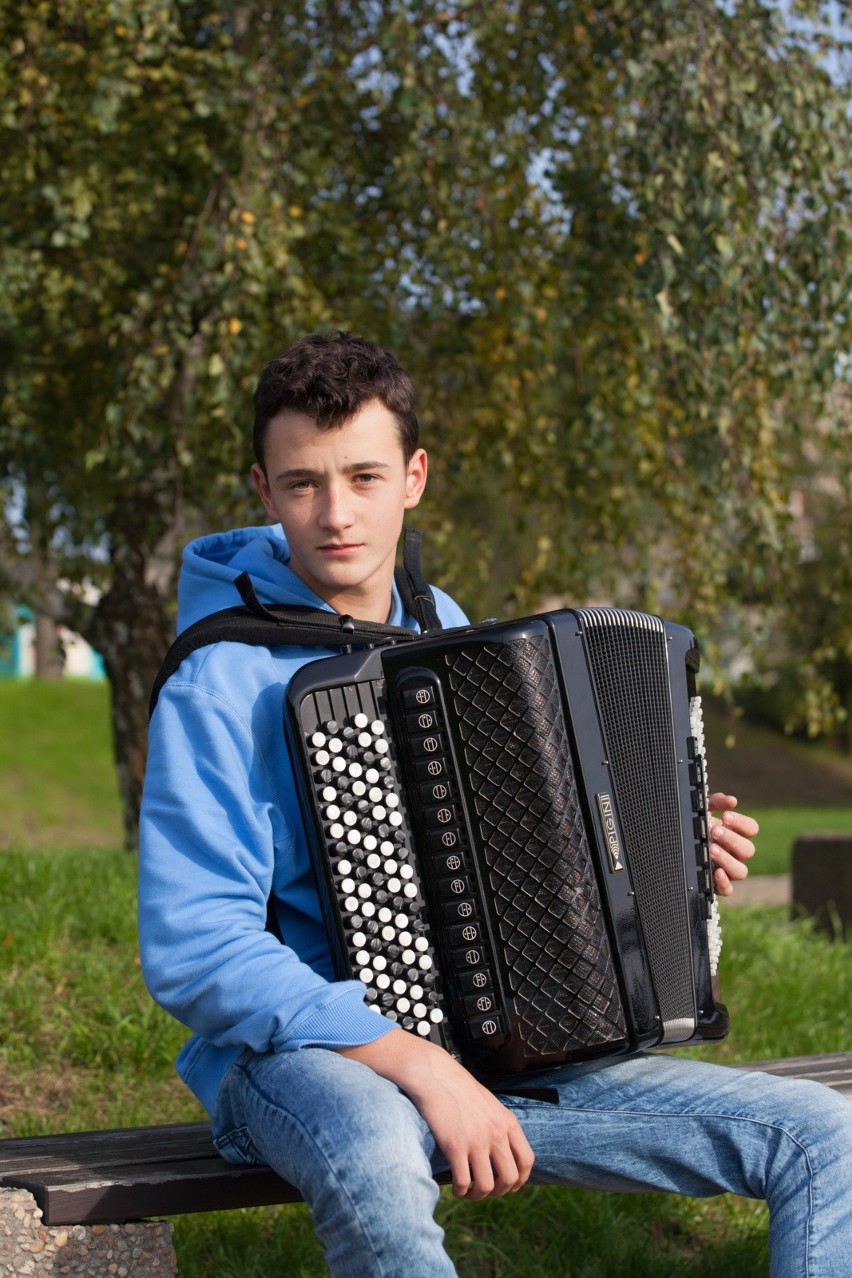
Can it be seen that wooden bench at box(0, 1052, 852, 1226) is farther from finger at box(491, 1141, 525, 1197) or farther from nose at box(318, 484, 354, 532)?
nose at box(318, 484, 354, 532)

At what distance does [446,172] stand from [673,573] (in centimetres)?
193

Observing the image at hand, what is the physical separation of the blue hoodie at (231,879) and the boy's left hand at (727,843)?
0.74 metres

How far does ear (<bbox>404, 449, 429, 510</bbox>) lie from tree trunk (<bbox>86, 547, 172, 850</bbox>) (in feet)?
11.0

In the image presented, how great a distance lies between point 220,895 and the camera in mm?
2020

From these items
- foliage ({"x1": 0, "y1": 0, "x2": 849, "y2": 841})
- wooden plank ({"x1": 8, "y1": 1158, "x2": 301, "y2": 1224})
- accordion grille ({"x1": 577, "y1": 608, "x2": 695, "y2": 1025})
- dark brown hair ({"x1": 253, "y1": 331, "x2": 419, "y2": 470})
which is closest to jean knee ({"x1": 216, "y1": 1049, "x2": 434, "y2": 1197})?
wooden plank ({"x1": 8, "y1": 1158, "x2": 301, "y2": 1224})

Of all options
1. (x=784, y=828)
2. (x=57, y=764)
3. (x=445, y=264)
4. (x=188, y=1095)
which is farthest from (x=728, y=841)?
(x=57, y=764)

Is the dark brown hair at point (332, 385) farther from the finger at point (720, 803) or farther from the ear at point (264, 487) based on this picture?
the finger at point (720, 803)

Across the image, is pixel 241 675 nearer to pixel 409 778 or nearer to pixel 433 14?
pixel 409 778

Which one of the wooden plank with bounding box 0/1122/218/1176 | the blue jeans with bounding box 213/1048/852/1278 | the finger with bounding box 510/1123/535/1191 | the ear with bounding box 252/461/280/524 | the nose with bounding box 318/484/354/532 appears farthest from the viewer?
the ear with bounding box 252/461/280/524

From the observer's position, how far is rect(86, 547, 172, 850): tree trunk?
5801 mm

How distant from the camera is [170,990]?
1.99 m

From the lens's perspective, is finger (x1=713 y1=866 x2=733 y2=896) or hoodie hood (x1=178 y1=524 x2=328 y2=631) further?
finger (x1=713 y1=866 x2=733 y2=896)

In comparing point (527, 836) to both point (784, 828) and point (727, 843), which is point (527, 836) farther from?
point (784, 828)

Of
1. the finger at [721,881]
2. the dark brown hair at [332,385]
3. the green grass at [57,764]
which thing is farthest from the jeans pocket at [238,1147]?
the green grass at [57,764]
